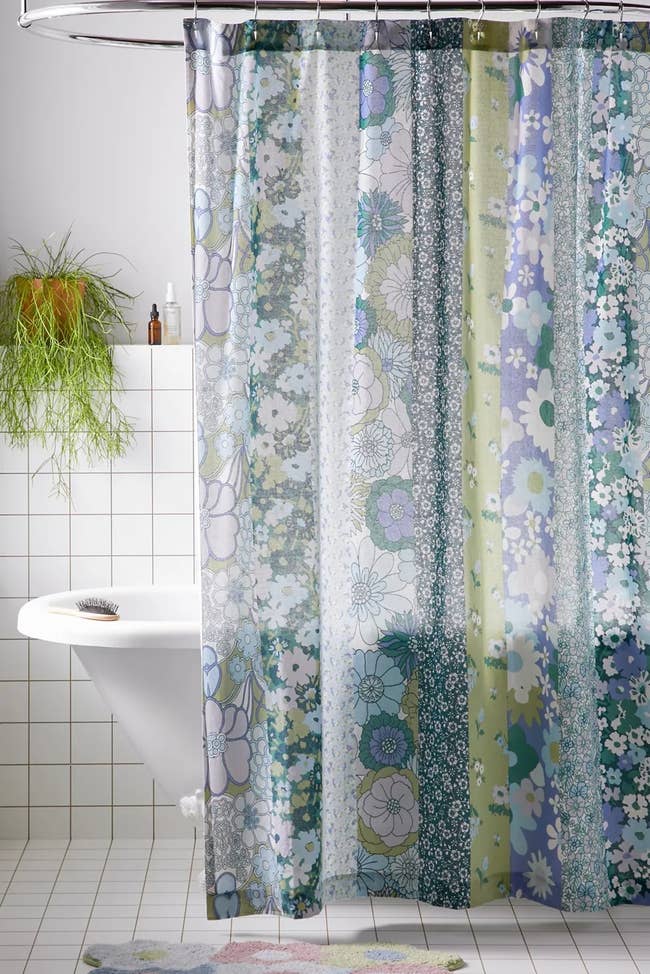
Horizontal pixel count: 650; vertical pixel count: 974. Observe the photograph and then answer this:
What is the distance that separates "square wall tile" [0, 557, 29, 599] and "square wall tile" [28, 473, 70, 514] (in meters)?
0.16

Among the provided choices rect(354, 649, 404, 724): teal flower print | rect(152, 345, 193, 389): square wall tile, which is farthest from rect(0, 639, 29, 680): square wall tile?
rect(354, 649, 404, 724): teal flower print

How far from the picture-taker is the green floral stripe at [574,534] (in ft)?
8.36

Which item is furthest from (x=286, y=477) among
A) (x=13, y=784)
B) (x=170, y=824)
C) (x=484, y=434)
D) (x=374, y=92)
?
(x=13, y=784)

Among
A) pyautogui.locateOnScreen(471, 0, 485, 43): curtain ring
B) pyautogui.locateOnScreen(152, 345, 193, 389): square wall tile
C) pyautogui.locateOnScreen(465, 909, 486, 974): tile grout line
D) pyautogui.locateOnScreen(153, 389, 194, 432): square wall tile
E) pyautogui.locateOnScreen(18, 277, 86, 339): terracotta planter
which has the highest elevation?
pyautogui.locateOnScreen(471, 0, 485, 43): curtain ring

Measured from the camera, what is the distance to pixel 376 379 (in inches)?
98.3

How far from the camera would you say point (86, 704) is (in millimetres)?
3375

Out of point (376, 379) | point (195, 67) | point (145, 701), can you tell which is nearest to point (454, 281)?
point (376, 379)

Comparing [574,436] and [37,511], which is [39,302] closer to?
[37,511]

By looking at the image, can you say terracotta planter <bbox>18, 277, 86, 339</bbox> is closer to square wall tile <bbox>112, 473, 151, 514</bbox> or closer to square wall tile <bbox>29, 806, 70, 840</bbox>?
square wall tile <bbox>112, 473, 151, 514</bbox>

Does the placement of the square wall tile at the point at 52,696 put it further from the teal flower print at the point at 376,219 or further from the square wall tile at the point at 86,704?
the teal flower print at the point at 376,219

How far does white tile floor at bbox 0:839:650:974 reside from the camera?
98.7 inches

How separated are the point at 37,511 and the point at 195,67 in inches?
58.1

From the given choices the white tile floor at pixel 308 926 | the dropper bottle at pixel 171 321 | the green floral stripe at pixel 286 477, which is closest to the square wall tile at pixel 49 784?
the white tile floor at pixel 308 926

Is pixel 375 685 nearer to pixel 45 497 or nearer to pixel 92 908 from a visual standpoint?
pixel 92 908
